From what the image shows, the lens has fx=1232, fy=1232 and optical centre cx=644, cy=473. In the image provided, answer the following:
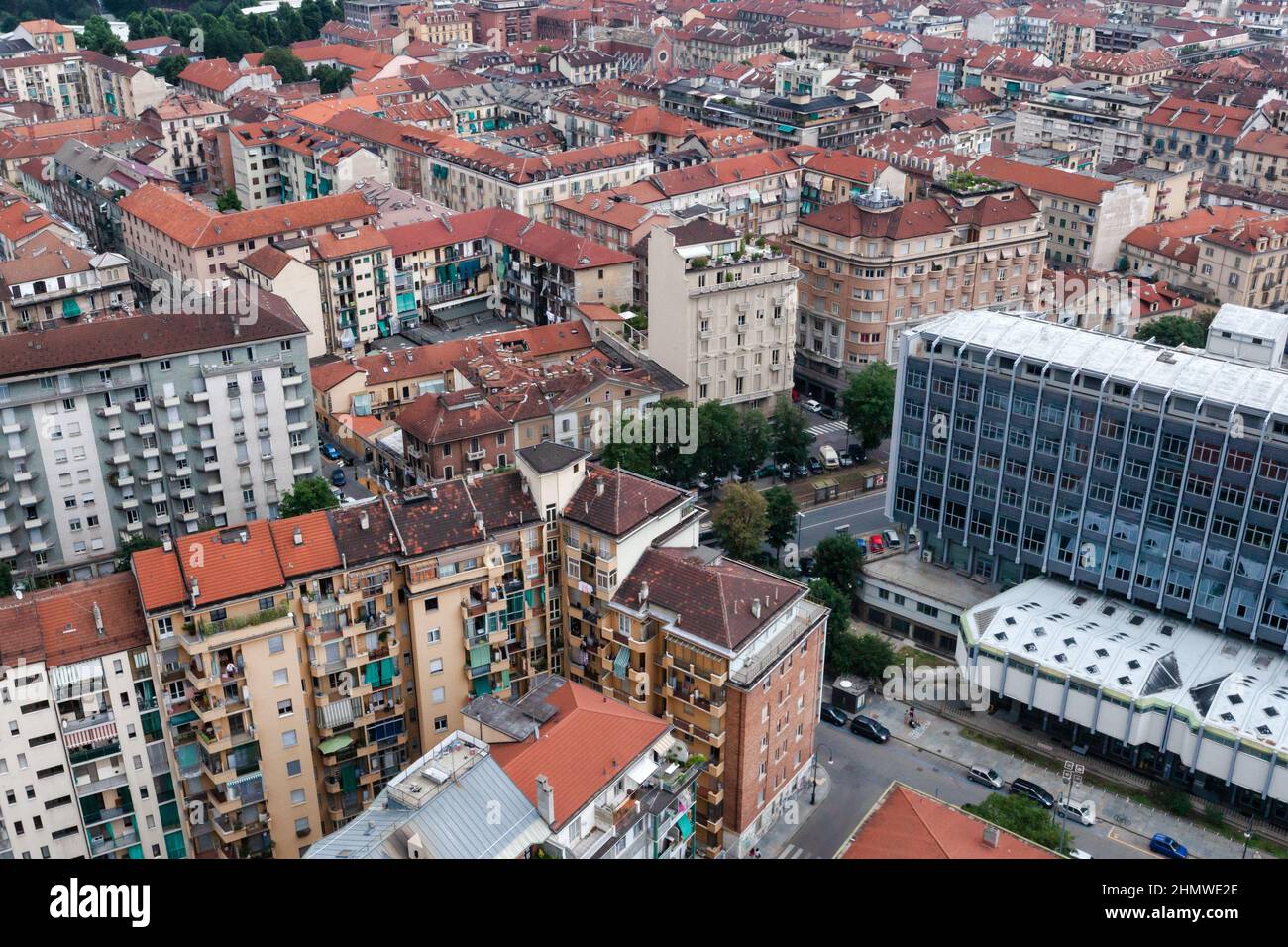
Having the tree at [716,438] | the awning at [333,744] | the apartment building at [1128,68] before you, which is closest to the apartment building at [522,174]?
the tree at [716,438]

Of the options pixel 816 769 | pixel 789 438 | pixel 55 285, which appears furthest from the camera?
pixel 55 285

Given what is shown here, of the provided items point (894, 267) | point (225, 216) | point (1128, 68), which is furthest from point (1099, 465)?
point (1128, 68)

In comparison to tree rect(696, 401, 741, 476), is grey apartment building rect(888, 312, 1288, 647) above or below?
above

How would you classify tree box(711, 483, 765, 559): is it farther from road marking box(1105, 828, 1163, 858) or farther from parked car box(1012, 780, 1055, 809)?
road marking box(1105, 828, 1163, 858)

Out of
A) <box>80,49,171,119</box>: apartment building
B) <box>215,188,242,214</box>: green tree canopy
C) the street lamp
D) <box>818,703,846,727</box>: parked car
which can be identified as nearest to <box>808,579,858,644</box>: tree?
<box>818,703,846,727</box>: parked car

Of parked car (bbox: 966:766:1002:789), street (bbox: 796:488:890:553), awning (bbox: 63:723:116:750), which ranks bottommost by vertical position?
parked car (bbox: 966:766:1002:789)

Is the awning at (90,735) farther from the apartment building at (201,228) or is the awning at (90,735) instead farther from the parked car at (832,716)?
the apartment building at (201,228)

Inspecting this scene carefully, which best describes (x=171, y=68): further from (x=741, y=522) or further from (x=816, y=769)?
(x=816, y=769)
